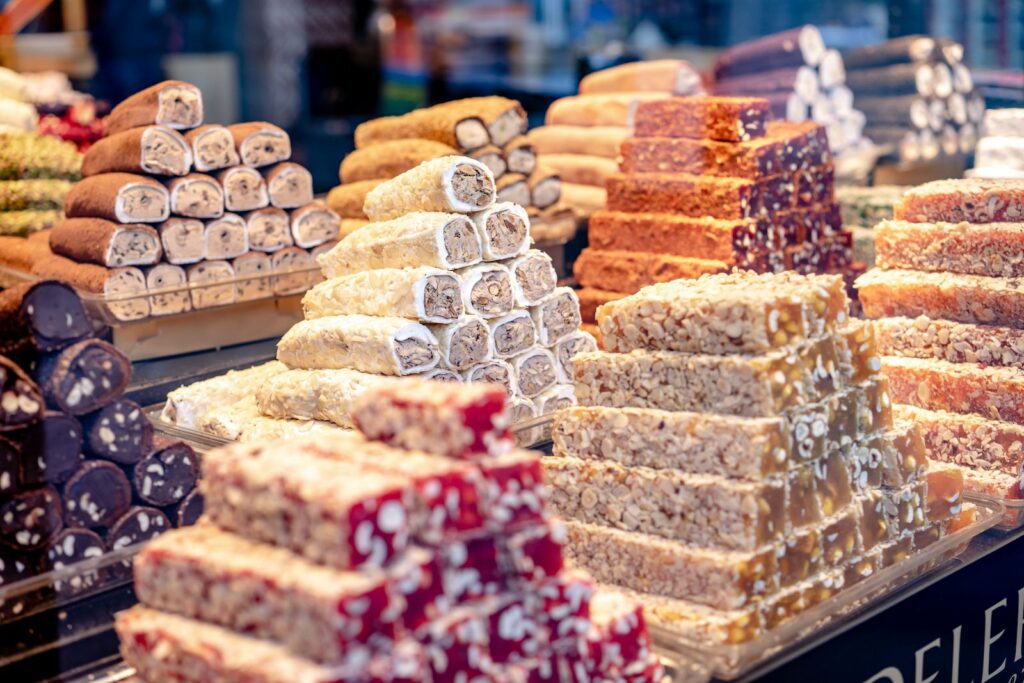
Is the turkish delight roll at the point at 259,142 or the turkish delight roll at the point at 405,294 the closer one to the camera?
the turkish delight roll at the point at 405,294

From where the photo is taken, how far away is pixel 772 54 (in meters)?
6.00

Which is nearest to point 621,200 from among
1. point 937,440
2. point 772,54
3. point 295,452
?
point 937,440

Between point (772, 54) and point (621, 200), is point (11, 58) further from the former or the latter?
point (772, 54)

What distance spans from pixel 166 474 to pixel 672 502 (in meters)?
1.01

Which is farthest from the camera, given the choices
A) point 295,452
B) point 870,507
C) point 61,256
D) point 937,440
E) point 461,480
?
point 61,256

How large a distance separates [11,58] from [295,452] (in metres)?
4.39

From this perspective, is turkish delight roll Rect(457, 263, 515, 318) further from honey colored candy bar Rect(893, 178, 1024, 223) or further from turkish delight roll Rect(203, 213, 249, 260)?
turkish delight roll Rect(203, 213, 249, 260)

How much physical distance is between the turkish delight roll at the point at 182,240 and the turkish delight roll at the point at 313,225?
1.13 ft

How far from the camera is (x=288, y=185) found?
428 centimetres

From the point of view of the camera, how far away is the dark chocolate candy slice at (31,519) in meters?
2.25

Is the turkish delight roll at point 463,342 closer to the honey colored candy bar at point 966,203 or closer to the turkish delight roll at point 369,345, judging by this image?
the turkish delight roll at point 369,345

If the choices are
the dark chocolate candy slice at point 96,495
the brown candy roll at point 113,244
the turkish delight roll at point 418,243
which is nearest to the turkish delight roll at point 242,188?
the brown candy roll at point 113,244

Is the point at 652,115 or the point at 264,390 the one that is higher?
the point at 652,115

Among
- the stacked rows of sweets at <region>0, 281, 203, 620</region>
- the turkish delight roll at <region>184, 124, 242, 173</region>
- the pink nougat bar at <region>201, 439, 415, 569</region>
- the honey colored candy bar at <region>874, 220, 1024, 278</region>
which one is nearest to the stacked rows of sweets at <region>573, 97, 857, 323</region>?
the honey colored candy bar at <region>874, 220, 1024, 278</region>
